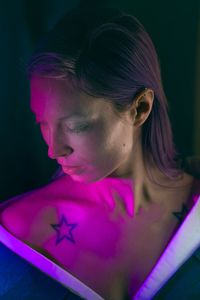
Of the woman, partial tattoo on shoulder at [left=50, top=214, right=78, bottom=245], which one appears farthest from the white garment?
partial tattoo on shoulder at [left=50, top=214, right=78, bottom=245]

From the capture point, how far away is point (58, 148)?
675mm

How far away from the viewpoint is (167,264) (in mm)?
729

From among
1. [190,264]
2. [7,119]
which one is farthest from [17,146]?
[190,264]

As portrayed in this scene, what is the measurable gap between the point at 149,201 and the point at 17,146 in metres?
0.29

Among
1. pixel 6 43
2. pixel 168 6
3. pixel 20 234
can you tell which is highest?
pixel 168 6

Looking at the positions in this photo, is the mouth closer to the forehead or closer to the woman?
the woman

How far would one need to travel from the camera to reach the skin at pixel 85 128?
65cm

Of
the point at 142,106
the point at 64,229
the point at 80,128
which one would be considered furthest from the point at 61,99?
the point at 64,229

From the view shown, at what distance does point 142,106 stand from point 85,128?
13cm

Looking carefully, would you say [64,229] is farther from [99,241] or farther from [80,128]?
[80,128]

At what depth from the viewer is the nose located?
0.67 meters

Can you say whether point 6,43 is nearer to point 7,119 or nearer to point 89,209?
point 7,119

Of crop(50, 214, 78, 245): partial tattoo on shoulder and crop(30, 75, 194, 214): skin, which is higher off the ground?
crop(30, 75, 194, 214): skin

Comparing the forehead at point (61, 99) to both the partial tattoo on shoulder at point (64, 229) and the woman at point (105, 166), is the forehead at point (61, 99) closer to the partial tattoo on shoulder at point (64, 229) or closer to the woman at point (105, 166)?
the woman at point (105, 166)
